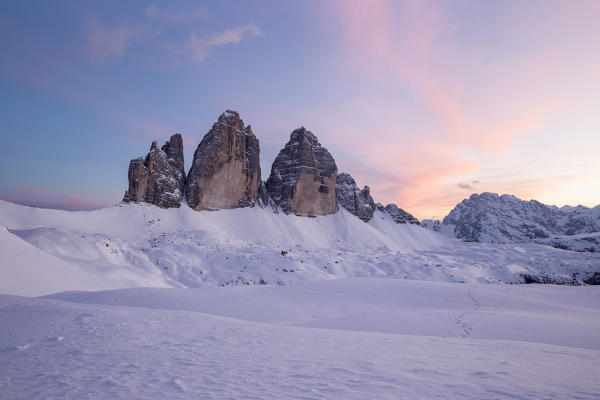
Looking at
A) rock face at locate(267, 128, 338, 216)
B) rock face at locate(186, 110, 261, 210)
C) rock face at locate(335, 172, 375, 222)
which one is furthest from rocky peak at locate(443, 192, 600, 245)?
rock face at locate(186, 110, 261, 210)

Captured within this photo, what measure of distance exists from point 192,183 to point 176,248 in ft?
74.2

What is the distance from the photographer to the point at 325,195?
54.7m

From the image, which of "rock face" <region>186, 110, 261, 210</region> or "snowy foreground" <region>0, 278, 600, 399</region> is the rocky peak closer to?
"rock face" <region>186, 110, 261, 210</region>

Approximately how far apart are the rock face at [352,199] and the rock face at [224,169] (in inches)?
858

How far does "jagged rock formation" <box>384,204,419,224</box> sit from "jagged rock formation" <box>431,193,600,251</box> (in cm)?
6882

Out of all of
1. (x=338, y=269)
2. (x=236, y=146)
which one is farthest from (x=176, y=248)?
(x=236, y=146)

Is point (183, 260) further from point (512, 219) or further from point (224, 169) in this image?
point (512, 219)

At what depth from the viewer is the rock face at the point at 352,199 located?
62.0 m

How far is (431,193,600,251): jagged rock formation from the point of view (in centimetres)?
14125

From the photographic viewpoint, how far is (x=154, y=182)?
3778 centimetres

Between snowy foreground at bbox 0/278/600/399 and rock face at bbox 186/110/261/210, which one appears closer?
snowy foreground at bbox 0/278/600/399

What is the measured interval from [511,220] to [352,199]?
140 m

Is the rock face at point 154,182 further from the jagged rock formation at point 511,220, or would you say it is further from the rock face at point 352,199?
the jagged rock formation at point 511,220

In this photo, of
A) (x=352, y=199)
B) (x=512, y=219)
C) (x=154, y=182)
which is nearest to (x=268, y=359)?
(x=154, y=182)
